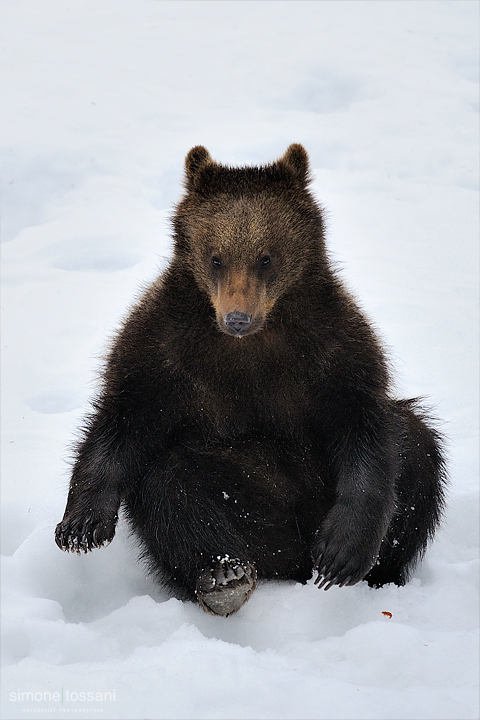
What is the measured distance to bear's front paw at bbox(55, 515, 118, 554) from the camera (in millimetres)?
4645

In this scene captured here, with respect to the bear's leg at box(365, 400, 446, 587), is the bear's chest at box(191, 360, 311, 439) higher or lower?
higher

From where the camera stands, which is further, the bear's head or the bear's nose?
the bear's head

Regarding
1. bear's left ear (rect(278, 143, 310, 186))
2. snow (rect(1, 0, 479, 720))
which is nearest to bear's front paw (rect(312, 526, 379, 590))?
snow (rect(1, 0, 479, 720))

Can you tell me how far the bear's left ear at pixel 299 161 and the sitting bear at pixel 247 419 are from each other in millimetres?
117

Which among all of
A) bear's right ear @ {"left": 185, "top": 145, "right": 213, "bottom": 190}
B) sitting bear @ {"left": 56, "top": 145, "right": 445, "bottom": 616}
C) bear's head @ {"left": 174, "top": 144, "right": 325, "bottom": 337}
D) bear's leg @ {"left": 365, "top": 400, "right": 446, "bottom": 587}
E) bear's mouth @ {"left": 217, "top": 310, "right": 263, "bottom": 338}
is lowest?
bear's leg @ {"left": 365, "top": 400, "right": 446, "bottom": 587}

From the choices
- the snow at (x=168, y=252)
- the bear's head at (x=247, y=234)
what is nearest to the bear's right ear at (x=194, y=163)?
the bear's head at (x=247, y=234)

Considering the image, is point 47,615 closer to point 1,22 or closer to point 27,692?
point 27,692

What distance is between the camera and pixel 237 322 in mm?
4367

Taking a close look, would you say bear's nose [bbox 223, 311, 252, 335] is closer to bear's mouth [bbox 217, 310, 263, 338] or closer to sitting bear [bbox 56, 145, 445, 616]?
bear's mouth [bbox 217, 310, 263, 338]

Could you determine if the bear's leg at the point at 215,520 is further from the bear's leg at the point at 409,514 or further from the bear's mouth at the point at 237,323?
the bear's mouth at the point at 237,323

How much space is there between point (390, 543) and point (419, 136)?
285 inches

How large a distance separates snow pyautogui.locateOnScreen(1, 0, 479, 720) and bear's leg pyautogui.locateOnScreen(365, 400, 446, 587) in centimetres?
15

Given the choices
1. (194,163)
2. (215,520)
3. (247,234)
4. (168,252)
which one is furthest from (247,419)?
(168,252)

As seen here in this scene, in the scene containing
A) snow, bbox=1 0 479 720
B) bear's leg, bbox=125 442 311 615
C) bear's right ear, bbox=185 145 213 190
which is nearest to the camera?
snow, bbox=1 0 479 720
